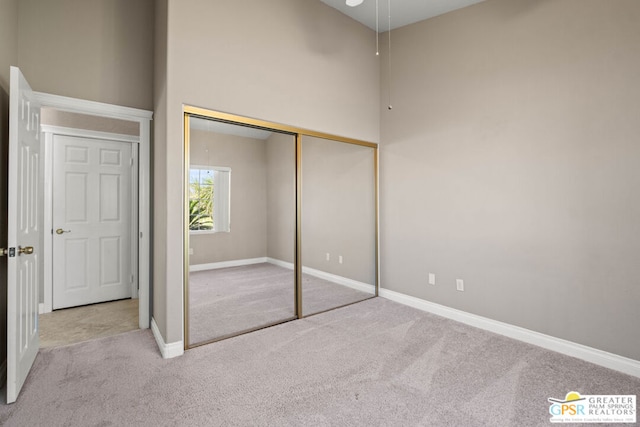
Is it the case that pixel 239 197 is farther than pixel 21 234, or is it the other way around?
pixel 239 197

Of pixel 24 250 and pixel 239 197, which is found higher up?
pixel 239 197

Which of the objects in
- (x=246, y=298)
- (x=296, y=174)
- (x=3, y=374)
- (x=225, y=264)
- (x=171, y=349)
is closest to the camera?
(x=3, y=374)

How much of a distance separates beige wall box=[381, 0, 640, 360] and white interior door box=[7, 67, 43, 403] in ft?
11.1

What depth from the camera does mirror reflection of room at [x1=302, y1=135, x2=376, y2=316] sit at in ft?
11.5

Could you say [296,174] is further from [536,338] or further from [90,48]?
[536,338]

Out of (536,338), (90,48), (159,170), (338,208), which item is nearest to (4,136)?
(159,170)

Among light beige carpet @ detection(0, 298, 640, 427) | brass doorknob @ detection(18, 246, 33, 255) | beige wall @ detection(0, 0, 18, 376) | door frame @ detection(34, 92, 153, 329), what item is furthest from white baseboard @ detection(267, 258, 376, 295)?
beige wall @ detection(0, 0, 18, 376)

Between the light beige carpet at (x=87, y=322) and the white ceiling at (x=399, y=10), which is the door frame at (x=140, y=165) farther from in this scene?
the white ceiling at (x=399, y=10)

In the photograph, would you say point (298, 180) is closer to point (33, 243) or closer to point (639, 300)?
point (33, 243)

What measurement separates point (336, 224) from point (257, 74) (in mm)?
1798

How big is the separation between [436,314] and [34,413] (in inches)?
132

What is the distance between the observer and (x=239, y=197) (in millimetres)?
3156

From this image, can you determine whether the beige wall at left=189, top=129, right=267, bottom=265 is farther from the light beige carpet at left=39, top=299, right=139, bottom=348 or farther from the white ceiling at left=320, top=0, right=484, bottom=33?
the white ceiling at left=320, top=0, right=484, bottom=33

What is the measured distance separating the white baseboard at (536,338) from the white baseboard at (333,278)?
44 cm
